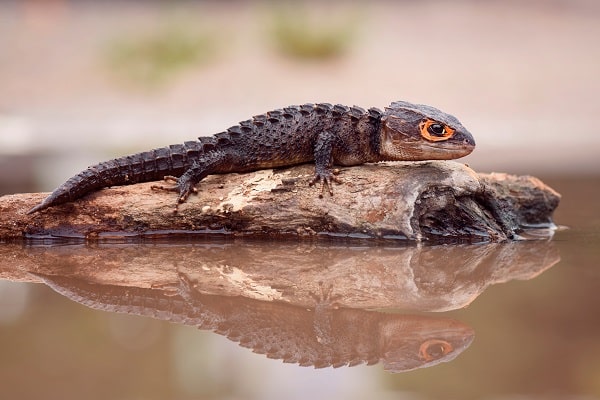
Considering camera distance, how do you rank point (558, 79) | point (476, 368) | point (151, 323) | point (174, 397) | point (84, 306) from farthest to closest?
point (558, 79) → point (84, 306) → point (151, 323) → point (476, 368) → point (174, 397)

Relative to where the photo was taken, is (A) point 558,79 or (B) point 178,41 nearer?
(A) point 558,79

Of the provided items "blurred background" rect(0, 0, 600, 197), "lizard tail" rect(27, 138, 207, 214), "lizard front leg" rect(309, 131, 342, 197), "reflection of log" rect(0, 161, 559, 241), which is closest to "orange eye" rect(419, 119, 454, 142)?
"reflection of log" rect(0, 161, 559, 241)

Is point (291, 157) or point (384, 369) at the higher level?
point (291, 157)

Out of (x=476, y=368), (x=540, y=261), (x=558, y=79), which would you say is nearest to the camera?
(x=476, y=368)

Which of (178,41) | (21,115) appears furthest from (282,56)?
(21,115)

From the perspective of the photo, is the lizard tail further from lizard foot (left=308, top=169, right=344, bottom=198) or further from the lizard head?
the lizard head

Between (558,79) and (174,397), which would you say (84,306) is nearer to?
(174,397)

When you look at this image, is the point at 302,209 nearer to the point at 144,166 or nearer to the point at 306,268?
the point at 306,268
